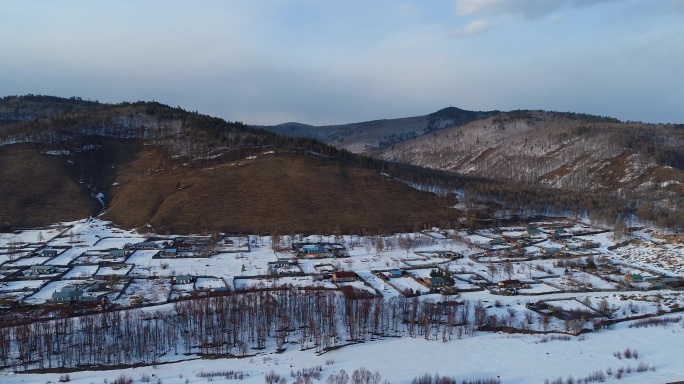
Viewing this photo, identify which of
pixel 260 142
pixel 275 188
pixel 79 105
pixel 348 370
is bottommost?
pixel 348 370

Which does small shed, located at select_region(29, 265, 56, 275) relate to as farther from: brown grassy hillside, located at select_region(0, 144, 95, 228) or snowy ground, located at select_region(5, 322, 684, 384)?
snowy ground, located at select_region(5, 322, 684, 384)

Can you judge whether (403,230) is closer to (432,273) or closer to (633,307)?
(432,273)

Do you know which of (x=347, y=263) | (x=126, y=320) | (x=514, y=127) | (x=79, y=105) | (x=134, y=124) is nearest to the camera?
(x=126, y=320)

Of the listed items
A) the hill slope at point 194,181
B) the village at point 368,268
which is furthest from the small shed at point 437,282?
the hill slope at point 194,181

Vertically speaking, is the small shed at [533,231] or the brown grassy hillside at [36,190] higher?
the brown grassy hillside at [36,190]

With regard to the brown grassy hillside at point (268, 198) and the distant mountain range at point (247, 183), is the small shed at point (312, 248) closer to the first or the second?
the distant mountain range at point (247, 183)

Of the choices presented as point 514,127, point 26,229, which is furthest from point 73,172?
point 514,127

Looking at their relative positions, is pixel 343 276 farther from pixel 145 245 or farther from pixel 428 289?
pixel 145 245
